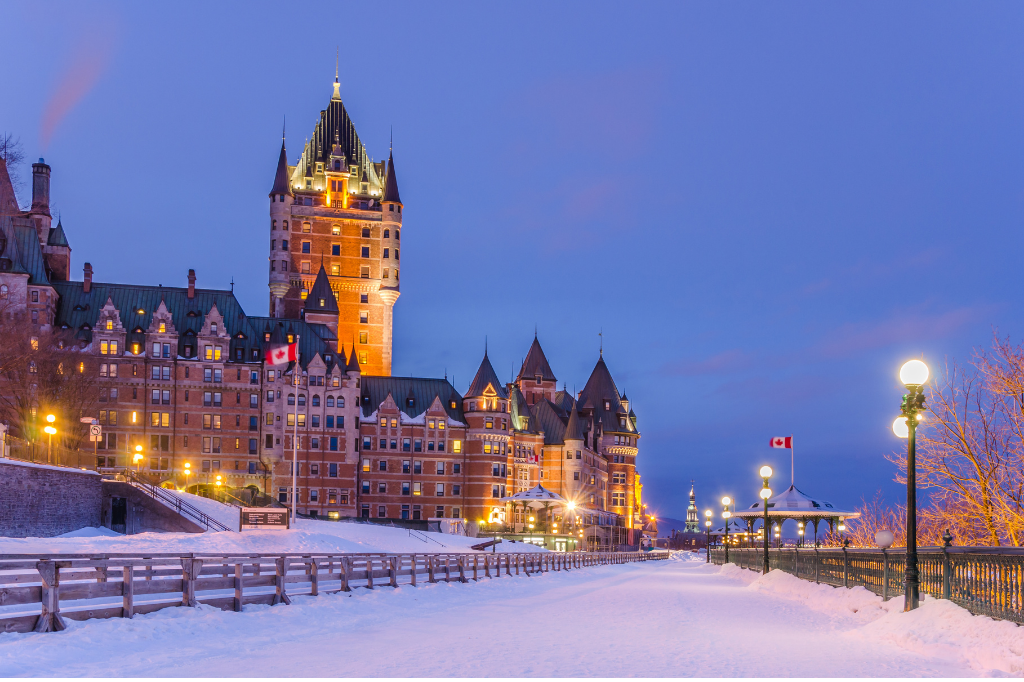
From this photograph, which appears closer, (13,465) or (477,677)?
(477,677)

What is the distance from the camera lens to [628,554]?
10081 cm

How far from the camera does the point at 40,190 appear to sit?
103125 millimetres

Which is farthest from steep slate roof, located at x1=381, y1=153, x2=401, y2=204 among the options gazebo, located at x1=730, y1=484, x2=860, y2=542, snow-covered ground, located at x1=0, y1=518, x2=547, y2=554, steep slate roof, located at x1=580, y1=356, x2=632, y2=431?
gazebo, located at x1=730, y1=484, x2=860, y2=542

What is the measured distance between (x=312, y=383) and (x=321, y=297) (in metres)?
17.8

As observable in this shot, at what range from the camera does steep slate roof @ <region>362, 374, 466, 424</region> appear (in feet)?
381

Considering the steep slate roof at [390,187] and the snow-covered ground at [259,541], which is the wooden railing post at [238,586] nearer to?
the snow-covered ground at [259,541]

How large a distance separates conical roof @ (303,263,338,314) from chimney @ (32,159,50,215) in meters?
30.2

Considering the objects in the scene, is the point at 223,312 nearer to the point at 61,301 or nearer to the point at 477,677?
the point at 61,301

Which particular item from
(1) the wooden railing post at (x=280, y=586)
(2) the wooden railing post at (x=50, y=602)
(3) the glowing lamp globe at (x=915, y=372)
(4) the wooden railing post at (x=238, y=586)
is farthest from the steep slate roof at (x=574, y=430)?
(2) the wooden railing post at (x=50, y=602)

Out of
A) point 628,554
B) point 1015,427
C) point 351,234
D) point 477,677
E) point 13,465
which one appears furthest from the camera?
point 351,234

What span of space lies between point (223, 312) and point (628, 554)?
48752 millimetres

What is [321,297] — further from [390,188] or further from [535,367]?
[535,367]

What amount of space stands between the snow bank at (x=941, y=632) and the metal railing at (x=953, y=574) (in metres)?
0.38

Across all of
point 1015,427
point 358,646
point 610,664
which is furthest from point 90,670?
point 1015,427
